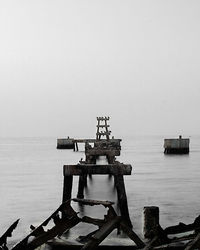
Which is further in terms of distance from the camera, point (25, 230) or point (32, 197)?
point (32, 197)

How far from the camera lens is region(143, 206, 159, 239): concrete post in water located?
333 inches

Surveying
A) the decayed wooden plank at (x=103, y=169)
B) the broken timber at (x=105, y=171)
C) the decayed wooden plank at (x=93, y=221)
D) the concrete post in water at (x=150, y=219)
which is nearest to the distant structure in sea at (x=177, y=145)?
the broken timber at (x=105, y=171)

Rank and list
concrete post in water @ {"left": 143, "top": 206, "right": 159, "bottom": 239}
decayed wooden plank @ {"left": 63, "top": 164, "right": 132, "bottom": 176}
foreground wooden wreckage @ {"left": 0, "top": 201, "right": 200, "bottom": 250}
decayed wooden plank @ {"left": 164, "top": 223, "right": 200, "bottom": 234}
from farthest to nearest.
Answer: decayed wooden plank @ {"left": 63, "top": 164, "right": 132, "bottom": 176} < concrete post in water @ {"left": 143, "top": 206, "right": 159, "bottom": 239} < decayed wooden plank @ {"left": 164, "top": 223, "right": 200, "bottom": 234} < foreground wooden wreckage @ {"left": 0, "top": 201, "right": 200, "bottom": 250}

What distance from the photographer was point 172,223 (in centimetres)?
1308

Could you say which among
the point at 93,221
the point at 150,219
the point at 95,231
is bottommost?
Answer: the point at 150,219

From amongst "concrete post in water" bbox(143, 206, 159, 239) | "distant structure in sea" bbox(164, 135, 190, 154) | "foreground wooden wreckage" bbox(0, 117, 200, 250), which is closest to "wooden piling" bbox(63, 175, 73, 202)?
"foreground wooden wreckage" bbox(0, 117, 200, 250)

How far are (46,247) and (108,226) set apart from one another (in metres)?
1.82

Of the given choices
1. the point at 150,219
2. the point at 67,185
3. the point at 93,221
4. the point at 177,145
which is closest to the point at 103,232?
the point at 93,221

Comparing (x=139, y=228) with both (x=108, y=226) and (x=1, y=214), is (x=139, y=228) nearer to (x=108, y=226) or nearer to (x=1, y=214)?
(x=108, y=226)

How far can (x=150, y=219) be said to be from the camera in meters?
8.55

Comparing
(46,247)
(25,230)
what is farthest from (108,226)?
(25,230)

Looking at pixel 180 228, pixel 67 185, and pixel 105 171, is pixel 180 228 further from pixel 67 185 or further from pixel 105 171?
→ pixel 67 185

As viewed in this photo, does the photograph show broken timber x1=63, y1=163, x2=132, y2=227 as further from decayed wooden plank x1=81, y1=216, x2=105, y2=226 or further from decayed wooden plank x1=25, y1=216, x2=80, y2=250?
decayed wooden plank x1=25, y1=216, x2=80, y2=250

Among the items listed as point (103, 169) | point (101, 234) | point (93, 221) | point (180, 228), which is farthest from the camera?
point (103, 169)
